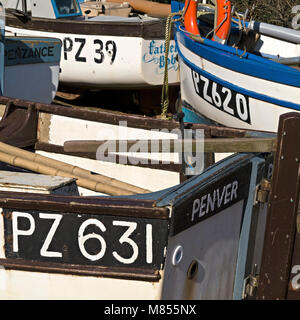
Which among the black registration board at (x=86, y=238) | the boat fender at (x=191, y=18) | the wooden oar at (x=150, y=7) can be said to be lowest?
the wooden oar at (x=150, y=7)

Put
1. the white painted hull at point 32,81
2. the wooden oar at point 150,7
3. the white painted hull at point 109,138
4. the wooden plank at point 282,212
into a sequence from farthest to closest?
the wooden oar at point 150,7 < the white painted hull at point 32,81 < the white painted hull at point 109,138 < the wooden plank at point 282,212

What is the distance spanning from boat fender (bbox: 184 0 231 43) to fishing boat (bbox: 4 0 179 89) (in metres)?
1.55

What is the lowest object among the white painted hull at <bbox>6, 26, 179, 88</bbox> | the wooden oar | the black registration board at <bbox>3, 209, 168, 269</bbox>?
the white painted hull at <bbox>6, 26, 179, 88</bbox>

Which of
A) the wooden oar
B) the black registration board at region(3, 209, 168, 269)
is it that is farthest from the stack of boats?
the wooden oar

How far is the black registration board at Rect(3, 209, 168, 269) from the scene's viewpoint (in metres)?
3.63

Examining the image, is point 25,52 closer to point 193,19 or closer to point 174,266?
point 193,19

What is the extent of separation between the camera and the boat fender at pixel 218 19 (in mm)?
8234

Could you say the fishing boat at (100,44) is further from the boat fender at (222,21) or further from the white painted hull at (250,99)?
the boat fender at (222,21)

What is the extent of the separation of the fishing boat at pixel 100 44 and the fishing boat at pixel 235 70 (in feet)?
3.08

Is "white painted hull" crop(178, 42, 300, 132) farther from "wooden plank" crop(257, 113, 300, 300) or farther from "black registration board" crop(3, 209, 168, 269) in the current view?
"black registration board" crop(3, 209, 168, 269)

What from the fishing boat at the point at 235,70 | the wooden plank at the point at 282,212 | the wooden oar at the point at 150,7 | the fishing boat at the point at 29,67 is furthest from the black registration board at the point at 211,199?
the wooden oar at the point at 150,7

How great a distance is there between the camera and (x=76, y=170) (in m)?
5.46

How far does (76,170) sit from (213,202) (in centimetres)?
174

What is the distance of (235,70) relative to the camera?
24.5 ft
